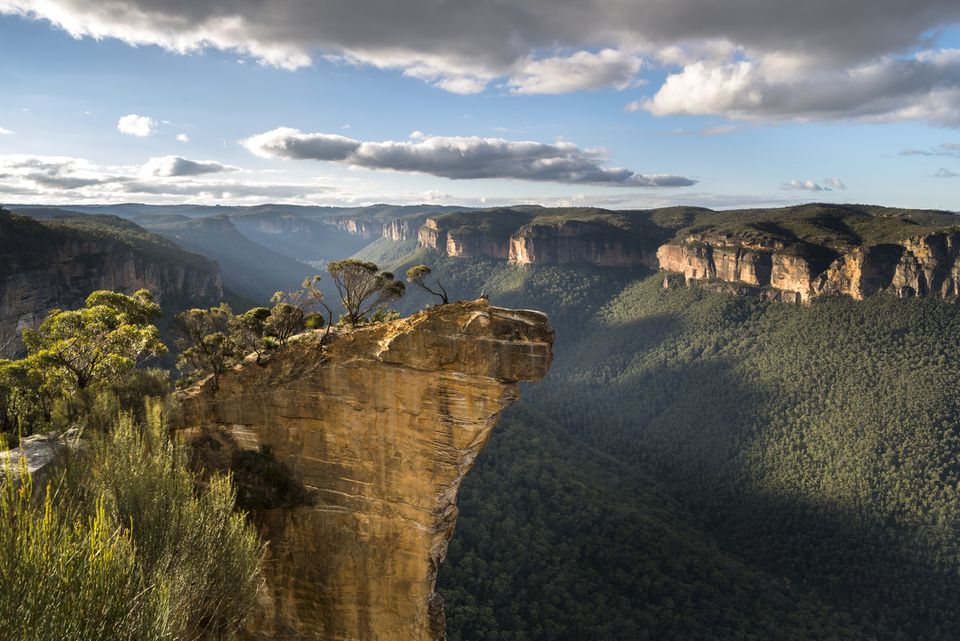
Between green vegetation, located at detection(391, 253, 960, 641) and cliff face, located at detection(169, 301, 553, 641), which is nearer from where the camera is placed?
cliff face, located at detection(169, 301, 553, 641)

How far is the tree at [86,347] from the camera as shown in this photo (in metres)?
22.1

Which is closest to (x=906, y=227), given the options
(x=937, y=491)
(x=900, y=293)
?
(x=900, y=293)

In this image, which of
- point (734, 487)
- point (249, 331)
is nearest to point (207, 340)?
point (249, 331)

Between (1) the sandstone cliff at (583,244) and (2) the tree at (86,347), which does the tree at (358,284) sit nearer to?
(2) the tree at (86,347)

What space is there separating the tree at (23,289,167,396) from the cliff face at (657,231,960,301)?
119 metres

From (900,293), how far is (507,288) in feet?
366

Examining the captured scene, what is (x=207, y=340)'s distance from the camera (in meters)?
25.7

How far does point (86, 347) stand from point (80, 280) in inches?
2635

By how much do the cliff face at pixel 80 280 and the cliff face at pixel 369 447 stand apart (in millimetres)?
41515

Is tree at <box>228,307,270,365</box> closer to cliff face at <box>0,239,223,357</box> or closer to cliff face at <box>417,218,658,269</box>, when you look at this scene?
cliff face at <box>0,239,223,357</box>

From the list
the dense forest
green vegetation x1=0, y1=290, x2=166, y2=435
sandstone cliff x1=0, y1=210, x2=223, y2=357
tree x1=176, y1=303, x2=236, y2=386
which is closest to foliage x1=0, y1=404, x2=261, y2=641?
green vegetation x1=0, y1=290, x2=166, y2=435

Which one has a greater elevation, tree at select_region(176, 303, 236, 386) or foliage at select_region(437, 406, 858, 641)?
tree at select_region(176, 303, 236, 386)

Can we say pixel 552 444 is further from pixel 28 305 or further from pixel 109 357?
pixel 28 305

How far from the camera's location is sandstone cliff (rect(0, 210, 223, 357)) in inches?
2431
